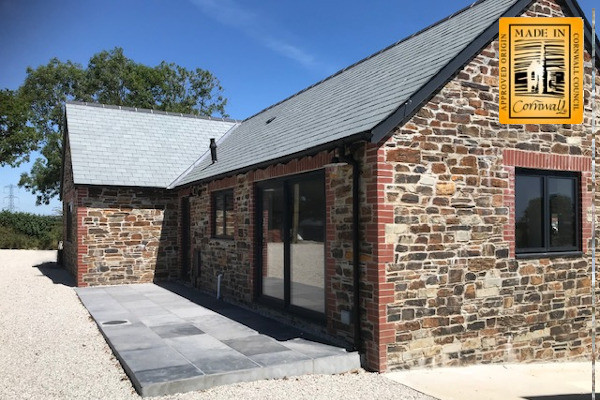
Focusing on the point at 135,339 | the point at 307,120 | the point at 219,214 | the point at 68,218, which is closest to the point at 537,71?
the point at 307,120

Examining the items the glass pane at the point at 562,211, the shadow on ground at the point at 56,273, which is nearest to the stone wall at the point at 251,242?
the glass pane at the point at 562,211

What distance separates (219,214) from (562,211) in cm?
802

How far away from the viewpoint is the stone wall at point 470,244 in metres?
7.09

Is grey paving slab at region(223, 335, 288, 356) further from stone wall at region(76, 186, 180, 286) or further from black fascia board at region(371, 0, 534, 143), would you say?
stone wall at region(76, 186, 180, 286)

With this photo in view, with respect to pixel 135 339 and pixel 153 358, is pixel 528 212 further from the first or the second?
pixel 135 339

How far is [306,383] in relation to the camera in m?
6.32

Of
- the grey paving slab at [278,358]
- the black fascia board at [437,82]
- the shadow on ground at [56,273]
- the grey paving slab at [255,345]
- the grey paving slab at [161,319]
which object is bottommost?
the shadow on ground at [56,273]

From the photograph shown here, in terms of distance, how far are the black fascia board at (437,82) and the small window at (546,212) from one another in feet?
7.21

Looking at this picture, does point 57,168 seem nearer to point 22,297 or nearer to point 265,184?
point 22,297

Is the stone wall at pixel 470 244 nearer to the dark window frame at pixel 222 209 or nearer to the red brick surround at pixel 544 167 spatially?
the red brick surround at pixel 544 167

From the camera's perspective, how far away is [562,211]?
880 centimetres

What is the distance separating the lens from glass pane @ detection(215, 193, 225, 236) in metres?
12.8

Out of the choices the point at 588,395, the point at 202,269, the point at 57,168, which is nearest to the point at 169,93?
the point at 57,168

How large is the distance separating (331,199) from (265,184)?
2585mm
